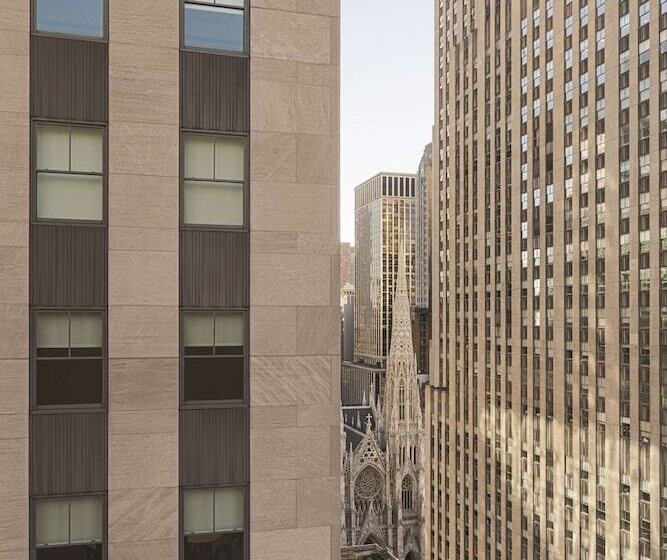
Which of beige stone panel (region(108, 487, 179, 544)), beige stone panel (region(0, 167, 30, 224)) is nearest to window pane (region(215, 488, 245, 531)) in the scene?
beige stone panel (region(108, 487, 179, 544))

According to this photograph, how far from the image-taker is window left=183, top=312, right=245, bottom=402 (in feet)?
45.9

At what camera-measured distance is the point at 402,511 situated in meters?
146

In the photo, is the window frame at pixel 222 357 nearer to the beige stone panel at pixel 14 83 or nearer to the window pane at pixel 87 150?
the window pane at pixel 87 150

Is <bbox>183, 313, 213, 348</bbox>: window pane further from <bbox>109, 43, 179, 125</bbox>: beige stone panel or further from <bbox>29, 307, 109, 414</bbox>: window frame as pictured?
<bbox>109, 43, 179, 125</bbox>: beige stone panel

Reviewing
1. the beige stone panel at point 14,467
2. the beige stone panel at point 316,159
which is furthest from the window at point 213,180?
the beige stone panel at point 14,467

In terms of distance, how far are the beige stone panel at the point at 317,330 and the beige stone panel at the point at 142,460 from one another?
334cm

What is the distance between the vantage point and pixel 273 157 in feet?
47.5

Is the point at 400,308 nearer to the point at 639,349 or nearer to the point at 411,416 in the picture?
the point at 411,416

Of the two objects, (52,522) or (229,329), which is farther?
(229,329)

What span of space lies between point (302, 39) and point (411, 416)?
144904 mm

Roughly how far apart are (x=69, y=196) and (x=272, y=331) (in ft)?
16.6

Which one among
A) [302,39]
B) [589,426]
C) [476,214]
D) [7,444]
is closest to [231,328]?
[7,444]

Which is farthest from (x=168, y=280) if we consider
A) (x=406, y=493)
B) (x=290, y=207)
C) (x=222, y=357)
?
(x=406, y=493)

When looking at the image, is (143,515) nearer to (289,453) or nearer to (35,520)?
(35,520)
